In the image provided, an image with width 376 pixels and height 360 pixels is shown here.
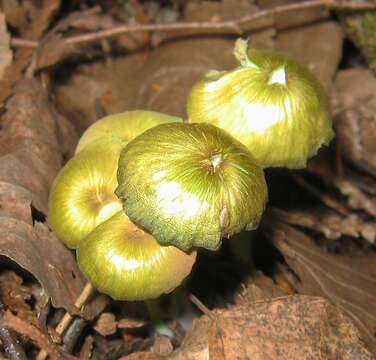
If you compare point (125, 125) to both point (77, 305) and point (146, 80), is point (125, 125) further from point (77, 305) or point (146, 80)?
point (146, 80)

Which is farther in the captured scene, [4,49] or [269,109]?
[4,49]

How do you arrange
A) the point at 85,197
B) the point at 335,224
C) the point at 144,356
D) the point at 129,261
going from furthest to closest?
1. the point at 335,224
2. the point at 144,356
3. the point at 85,197
4. the point at 129,261

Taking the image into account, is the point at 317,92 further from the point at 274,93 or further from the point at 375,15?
the point at 375,15

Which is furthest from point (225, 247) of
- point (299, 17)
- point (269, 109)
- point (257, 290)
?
point (299, 17)

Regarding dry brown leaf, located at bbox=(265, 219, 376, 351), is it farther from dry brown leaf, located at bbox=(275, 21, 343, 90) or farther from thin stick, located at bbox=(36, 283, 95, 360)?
dry brown leaf, located at bbox=(275, 21, 343, 90)

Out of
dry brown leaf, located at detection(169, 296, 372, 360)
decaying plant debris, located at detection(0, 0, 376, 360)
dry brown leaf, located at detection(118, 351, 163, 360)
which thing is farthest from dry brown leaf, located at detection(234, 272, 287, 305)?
dry brown leaf, located at detection(118, 351, 163, 360)

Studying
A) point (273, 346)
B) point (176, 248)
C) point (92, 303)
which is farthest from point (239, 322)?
point (92, 303)
